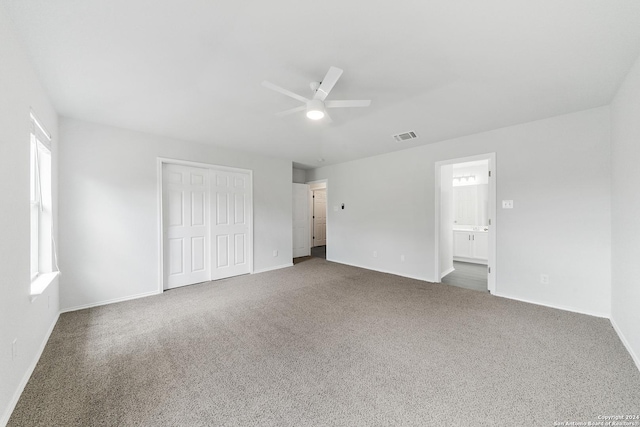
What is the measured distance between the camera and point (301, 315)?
2963 mm

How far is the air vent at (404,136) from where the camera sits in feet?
13.0

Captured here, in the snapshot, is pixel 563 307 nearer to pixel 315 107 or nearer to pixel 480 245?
pixel 480 245

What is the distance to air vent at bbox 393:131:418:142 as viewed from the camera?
397 cm

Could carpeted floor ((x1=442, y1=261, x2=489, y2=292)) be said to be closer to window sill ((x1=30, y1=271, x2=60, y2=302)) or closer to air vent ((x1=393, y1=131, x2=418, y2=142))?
air vent ((x1=393, y1=131, x2=418, y2=142))

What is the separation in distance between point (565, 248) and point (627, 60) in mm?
2141

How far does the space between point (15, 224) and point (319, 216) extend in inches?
275

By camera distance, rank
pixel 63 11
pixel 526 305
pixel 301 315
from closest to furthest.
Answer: pixel 63 11
pixel 301 315
pixel 526 305

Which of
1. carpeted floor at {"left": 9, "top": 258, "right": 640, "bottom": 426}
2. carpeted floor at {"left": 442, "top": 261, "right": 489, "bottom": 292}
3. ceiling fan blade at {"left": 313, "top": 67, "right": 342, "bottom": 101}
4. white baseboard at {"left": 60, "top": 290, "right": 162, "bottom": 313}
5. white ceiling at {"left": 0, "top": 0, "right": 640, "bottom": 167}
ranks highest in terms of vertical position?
white ceiling at {"left": 0, "top": 0, "right": 640, "bottom": 167}

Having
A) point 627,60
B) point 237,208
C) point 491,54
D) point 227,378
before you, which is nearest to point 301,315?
point 227,378

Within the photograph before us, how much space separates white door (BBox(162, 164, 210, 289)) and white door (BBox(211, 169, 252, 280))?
147 mm

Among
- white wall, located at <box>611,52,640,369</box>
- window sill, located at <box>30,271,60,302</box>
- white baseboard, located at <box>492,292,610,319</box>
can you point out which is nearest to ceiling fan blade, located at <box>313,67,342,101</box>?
white wall, located at <box>611,52,640,369</box>

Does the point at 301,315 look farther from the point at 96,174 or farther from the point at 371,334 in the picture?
the point at 96,174

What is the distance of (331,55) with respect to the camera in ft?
6.91

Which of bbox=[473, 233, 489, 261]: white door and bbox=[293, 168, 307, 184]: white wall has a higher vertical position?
bbox=[293, 168, 307, 184]: white wall
